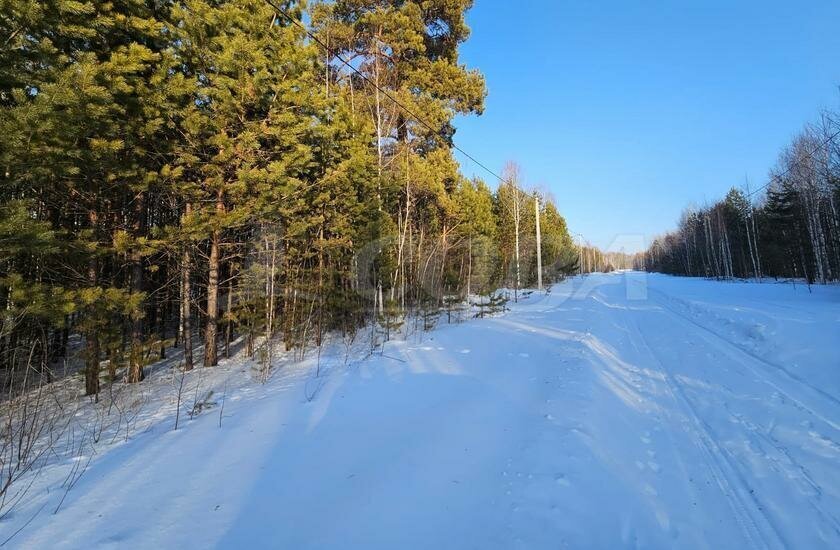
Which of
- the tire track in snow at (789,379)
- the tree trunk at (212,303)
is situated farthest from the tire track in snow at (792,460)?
the tree trunk at (212,303)

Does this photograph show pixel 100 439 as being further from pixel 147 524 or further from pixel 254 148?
pixel 254 148

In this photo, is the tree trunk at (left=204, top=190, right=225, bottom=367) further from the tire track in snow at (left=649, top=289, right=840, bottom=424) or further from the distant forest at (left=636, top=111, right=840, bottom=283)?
the distant forest at (left=636, top=111, right=840, bottom=283)

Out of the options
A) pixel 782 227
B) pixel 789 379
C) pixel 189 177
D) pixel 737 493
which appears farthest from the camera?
pixel 782 227

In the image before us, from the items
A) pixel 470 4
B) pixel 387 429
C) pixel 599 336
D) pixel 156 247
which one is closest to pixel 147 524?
pixel 387 429

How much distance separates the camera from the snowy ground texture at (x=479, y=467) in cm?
267

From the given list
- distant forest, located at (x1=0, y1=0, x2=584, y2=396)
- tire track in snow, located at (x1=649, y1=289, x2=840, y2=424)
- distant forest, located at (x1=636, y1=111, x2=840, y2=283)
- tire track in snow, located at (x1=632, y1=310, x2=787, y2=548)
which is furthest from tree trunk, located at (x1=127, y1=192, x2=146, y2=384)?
distant forest, located at (x1=636, y1=111, x2=840, y2=283)

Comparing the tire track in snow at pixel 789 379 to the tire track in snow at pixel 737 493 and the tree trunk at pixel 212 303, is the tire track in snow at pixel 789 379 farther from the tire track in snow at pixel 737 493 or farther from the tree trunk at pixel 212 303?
the tree trunk at pixel 212 303

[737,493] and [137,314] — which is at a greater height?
[137,314]

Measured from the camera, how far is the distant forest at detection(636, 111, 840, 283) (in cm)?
Answer: 2796

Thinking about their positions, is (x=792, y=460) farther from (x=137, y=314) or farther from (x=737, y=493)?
(x=137, y=314)

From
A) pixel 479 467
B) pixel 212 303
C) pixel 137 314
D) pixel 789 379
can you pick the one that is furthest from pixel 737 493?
pixel 212 303

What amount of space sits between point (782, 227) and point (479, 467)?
1835 inches

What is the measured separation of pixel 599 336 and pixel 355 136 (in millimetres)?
8766

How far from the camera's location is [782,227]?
119ft
